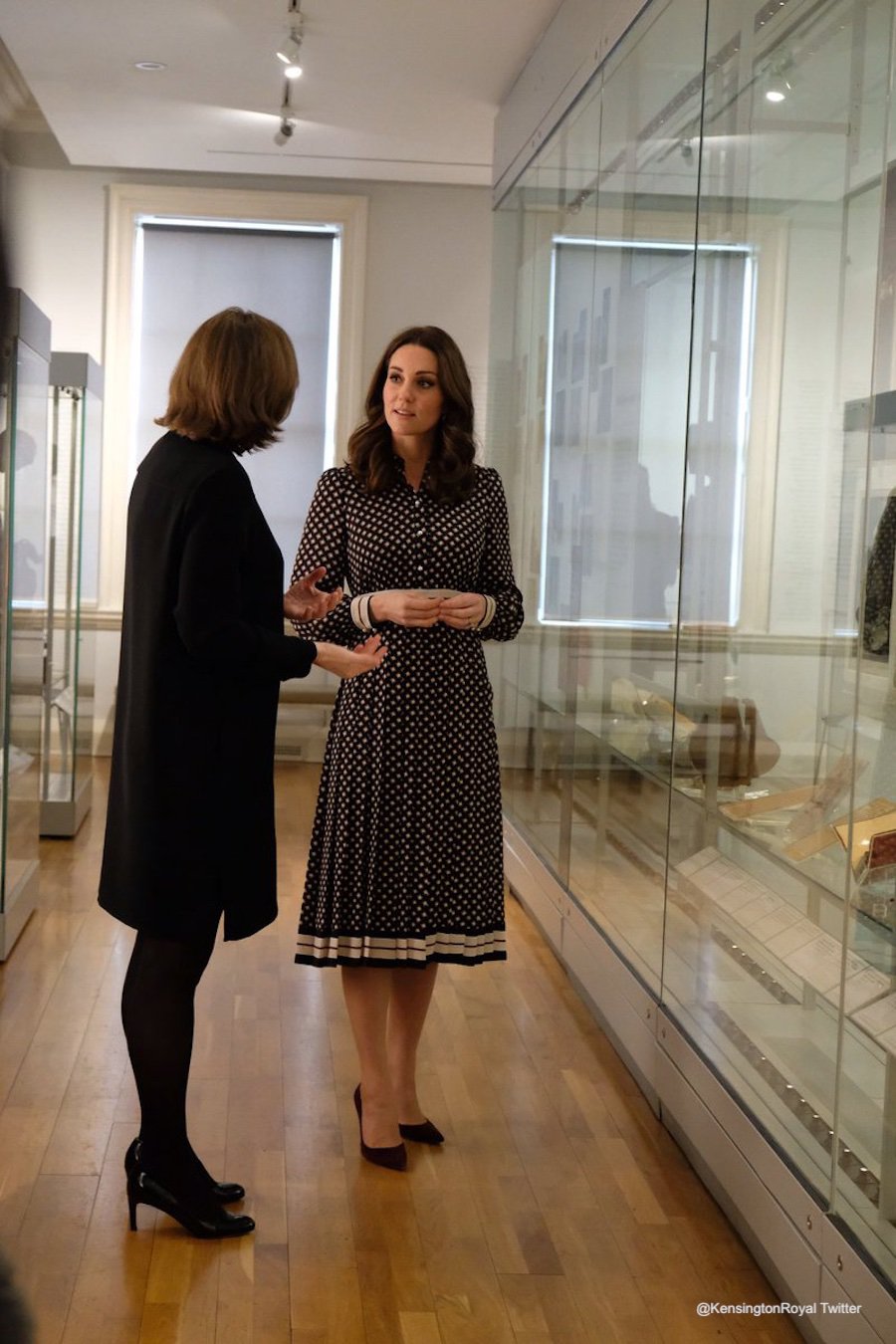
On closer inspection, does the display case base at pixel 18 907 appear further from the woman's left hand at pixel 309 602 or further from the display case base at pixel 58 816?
the woman's left hand at pixel 309 602

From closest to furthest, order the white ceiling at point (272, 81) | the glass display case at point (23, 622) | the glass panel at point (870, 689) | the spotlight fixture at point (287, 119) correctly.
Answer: the glass panel at point (870, 689), the glass display case at point (23, 622), the white ceiling at point (272, 81), the spotlight fixture at point (287, 119)

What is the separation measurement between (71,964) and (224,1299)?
205 cm

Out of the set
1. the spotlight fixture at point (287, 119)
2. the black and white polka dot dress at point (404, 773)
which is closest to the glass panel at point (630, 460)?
the black and white polka dot dress at point (404, 773)

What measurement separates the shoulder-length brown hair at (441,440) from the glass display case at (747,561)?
516 millimetres

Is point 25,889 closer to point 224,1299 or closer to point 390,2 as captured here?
point 224,1299

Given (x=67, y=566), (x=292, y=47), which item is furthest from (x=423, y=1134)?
(x=292, y=47)

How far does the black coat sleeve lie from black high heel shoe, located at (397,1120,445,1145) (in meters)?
1.18

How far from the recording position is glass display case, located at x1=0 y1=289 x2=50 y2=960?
12.8 ft

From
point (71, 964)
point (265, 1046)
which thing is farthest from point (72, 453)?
point (265, 1046)

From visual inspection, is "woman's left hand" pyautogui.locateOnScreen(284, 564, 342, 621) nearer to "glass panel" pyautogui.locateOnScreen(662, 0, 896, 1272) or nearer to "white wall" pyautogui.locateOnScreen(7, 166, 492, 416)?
"glass panel" pyautogui.locateOnScreen(662, 0, 896, 1272)

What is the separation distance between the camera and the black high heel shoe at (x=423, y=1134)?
299 centimetres

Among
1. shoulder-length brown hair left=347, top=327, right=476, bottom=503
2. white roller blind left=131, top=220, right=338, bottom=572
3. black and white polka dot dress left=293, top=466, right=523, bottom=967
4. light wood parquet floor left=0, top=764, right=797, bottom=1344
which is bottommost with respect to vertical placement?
light wood parquet floor left=0, top=764, right=797, bottom=1344

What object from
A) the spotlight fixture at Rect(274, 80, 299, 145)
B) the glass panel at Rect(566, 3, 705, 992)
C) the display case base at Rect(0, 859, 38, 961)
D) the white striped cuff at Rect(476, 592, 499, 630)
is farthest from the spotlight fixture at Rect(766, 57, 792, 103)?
the spotlight fixture at Rect(274, 80, 299, 145)

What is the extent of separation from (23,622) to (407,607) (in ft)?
7.01
